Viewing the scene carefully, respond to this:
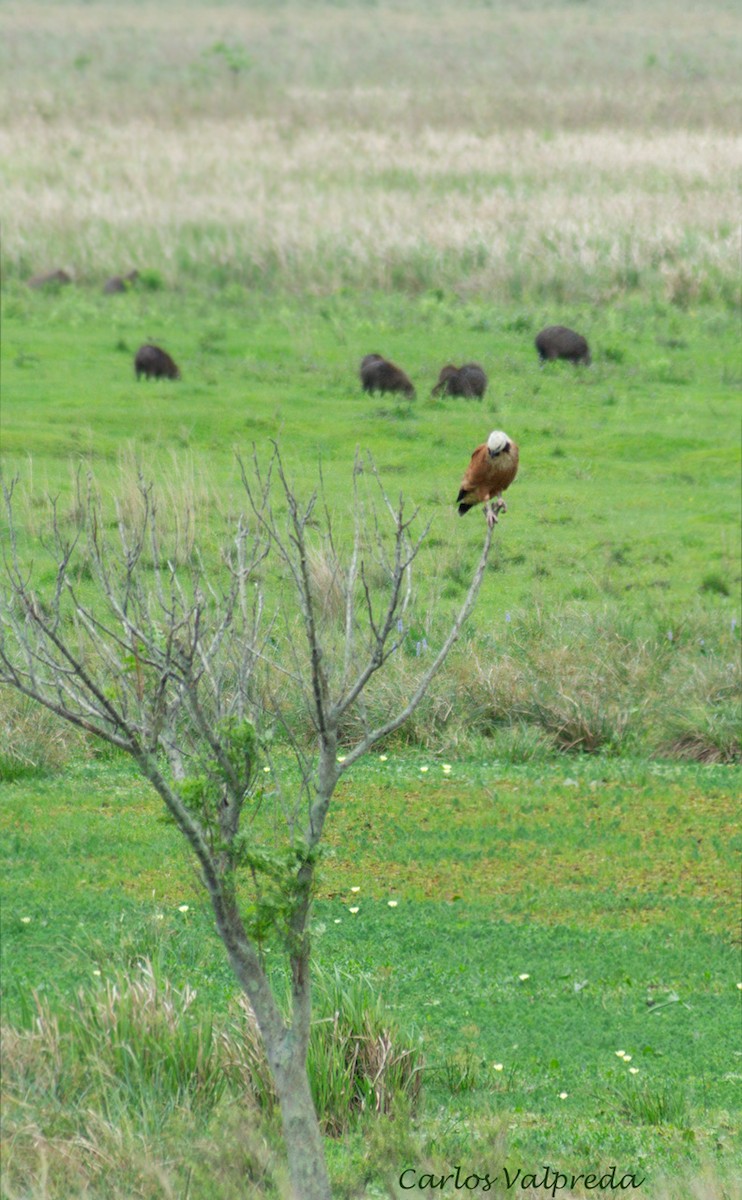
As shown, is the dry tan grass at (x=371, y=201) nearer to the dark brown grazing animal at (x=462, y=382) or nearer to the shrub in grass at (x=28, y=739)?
the dark brown grazing animal at (x=462, y=382)

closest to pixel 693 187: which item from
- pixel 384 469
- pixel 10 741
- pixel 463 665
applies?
pixel 384 469

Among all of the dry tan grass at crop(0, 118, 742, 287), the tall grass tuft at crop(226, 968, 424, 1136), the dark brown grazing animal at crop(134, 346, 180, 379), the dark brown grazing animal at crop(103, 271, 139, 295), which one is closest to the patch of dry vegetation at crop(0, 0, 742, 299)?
the dry tan grass at crop(0, 118, 742, 287)

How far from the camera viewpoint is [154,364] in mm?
21203

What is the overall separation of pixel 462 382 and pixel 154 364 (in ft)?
13.3

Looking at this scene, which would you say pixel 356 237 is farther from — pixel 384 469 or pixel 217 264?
pixel 384 469

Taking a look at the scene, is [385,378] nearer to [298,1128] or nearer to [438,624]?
[438,624]

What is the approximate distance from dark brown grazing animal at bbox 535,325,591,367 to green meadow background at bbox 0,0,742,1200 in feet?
0.82

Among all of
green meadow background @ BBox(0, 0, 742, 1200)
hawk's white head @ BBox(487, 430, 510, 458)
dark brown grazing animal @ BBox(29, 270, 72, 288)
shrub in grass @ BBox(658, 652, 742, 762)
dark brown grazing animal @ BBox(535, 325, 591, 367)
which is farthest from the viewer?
dark brown grazing animal @ BBox(29, 270, 72, 288)

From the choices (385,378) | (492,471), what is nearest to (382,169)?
(385,378)

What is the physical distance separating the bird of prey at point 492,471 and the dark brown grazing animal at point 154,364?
13490 mm

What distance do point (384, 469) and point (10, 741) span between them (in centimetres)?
711

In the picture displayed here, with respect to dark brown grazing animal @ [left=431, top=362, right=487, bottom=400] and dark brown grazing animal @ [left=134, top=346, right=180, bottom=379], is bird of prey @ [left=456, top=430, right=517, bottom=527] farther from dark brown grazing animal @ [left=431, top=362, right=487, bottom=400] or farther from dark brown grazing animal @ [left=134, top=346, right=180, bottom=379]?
dark brown grazing animal @ [left=134, top=346, right=180, bottom=379]

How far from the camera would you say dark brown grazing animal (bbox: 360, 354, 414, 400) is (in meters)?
20.2

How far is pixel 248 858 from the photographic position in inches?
214
